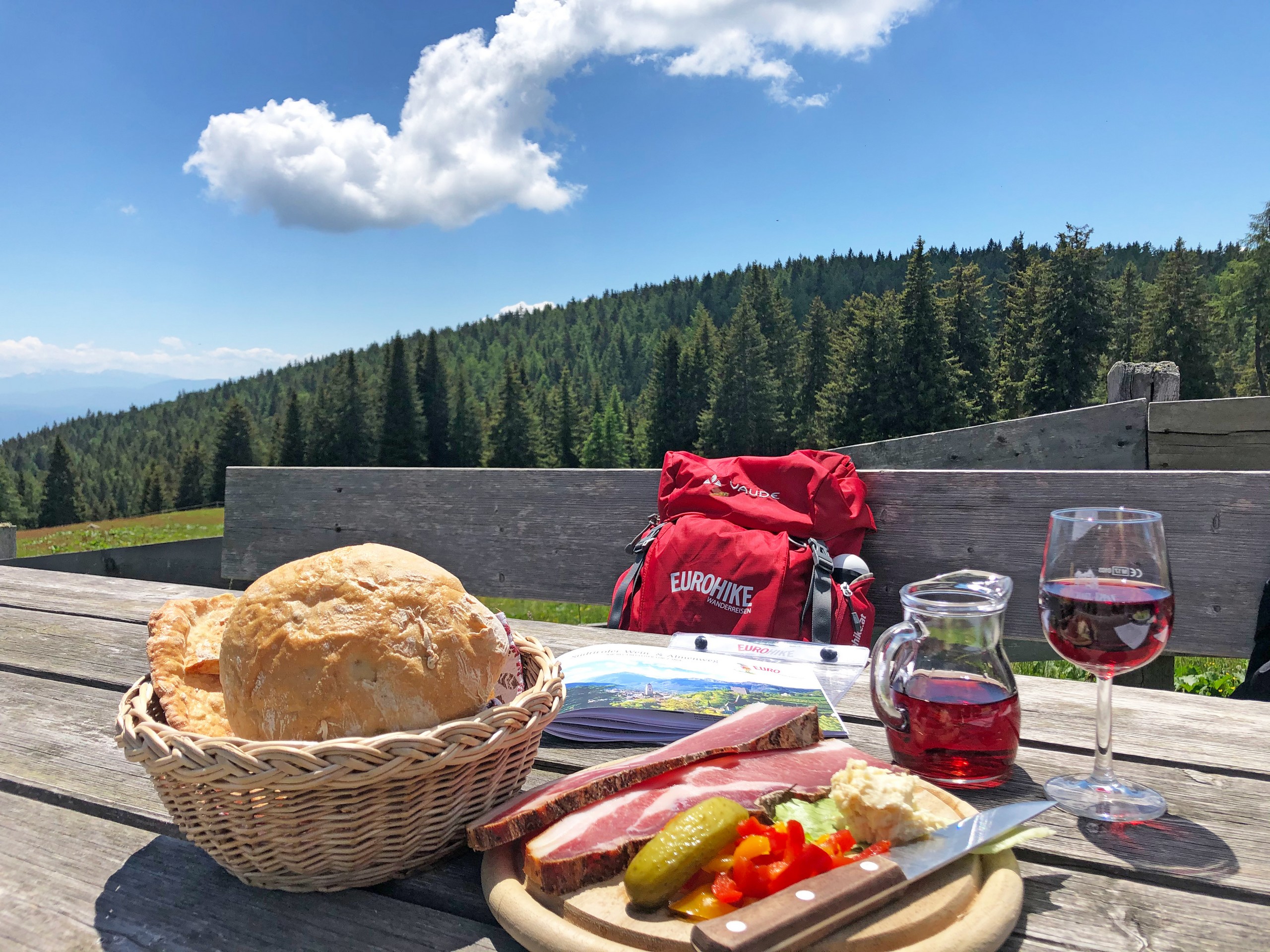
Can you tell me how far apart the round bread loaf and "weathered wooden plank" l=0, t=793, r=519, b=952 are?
19cm

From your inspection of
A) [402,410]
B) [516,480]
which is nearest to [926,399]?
[402,410]

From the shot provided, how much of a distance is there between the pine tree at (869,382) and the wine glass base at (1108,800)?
2259 inches

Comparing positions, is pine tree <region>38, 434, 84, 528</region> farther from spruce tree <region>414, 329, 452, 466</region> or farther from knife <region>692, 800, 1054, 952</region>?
knife <region>692, 800, 1054, 952</region>

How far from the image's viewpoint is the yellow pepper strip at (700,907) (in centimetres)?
83

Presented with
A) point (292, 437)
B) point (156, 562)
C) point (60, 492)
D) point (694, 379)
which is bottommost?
point (60, 492)

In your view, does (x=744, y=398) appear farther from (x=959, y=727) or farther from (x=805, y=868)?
(x=805, y=868)

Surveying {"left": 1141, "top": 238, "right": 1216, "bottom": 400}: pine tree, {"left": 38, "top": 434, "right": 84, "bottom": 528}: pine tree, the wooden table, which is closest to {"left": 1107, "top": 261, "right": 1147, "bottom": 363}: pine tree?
{"left": 1141, "top": 238, "right": 1216, "bottom": 400}: pine tree

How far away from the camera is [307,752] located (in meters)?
0.88

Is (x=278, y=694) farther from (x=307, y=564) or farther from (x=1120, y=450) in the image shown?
(x=1120, y=450)

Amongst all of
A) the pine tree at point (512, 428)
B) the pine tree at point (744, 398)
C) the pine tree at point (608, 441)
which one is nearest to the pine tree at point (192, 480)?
the pine tree at point (512, 428)

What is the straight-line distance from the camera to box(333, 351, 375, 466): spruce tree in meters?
81.4

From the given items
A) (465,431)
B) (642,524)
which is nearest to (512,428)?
(465,431)

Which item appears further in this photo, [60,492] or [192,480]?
[192,480]

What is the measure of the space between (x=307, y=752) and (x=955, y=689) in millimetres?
911
